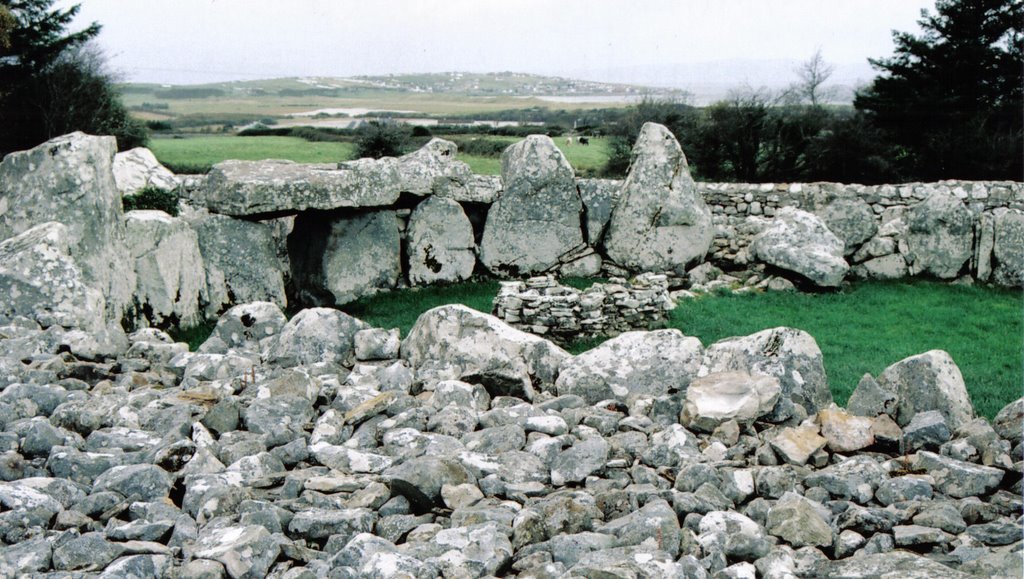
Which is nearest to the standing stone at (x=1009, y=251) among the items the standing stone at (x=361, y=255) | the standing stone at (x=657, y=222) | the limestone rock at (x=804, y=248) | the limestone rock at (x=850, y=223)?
the limestone rock at (x=850, y=223)

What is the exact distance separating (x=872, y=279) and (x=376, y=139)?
14923mm

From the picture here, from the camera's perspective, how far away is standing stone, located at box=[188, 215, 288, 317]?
1266cm

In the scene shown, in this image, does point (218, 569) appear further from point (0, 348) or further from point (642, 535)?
point (0, 348)

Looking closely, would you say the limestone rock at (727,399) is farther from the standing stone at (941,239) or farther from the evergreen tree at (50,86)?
the evergreen tree at (50,86)

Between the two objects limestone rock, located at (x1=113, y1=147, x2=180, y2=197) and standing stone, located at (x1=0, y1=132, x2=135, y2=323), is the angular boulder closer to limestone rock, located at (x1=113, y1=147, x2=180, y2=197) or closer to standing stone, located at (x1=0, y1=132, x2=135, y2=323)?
standing stone, located at (x1=0, y1=132, x2=135, y2=323)

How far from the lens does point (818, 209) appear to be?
1695 cm

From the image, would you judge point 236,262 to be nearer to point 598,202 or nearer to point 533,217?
point 533,217

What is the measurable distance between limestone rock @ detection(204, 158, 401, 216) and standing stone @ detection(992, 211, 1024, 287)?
10.1 metres

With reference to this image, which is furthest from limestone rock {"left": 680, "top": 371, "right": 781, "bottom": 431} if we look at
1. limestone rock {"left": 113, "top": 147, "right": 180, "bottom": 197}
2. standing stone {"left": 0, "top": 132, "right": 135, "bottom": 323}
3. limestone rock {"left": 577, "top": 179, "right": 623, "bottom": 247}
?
limestone rock {"left": 113, "top": 147, "right": 180, "bottom": 197}

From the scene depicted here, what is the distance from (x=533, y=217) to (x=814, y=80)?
31.0m

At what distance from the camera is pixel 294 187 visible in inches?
514

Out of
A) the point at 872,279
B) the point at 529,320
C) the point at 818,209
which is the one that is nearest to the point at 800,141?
the point at 818,209

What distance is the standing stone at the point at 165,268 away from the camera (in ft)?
38.2

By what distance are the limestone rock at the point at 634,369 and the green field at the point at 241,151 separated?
16517 mm
